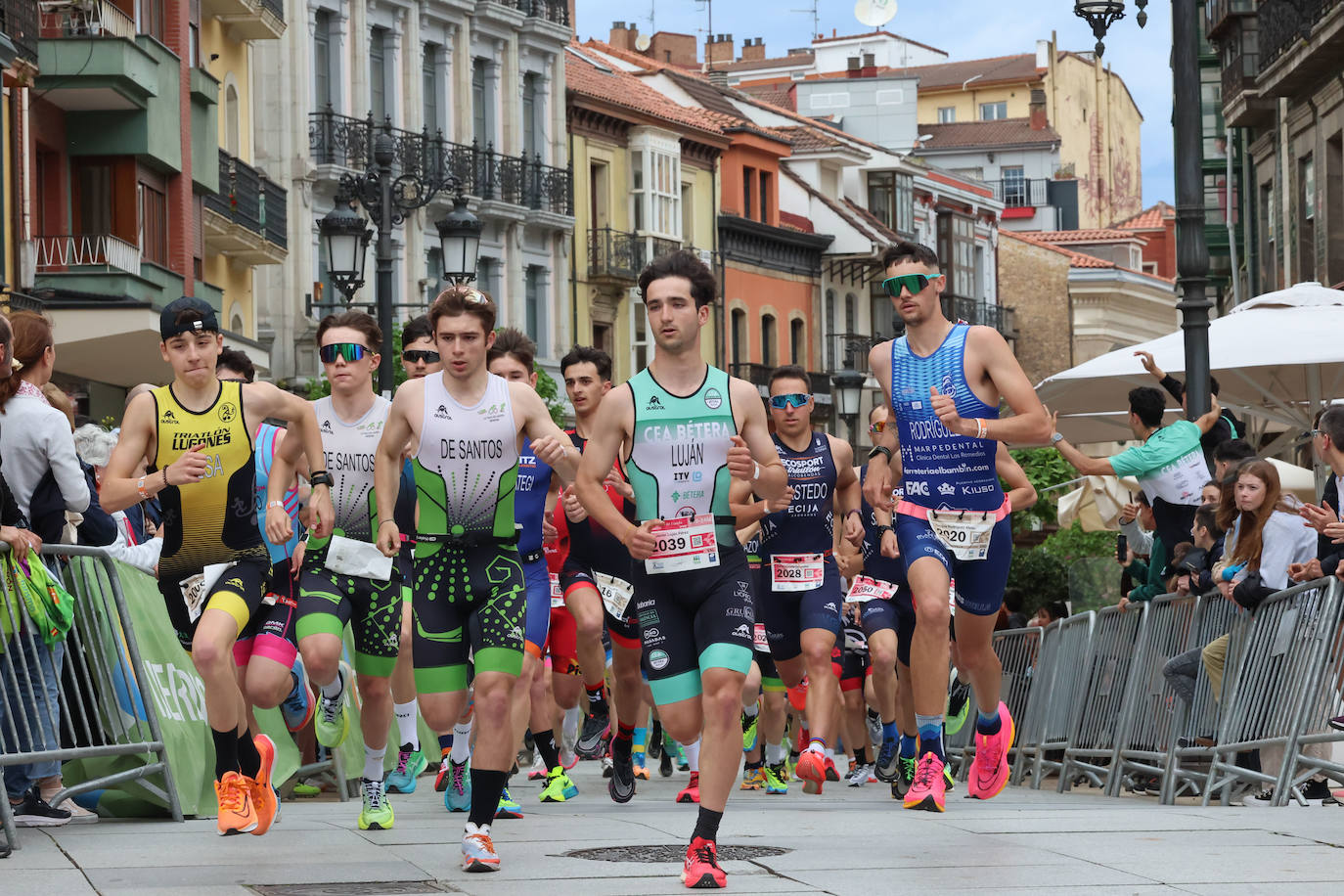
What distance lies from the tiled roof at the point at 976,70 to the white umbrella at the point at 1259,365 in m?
85.3

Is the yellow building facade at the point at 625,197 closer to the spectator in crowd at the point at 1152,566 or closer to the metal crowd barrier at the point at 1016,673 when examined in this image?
the metal crowd barrier at the point at 1016,673

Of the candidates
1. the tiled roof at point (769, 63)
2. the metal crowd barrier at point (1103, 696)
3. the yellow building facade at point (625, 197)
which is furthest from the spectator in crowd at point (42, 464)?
the tiled roof at point (769, 63)

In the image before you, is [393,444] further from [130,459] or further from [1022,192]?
[1022,192]

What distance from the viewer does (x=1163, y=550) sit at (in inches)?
596

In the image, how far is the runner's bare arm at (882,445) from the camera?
1091 centimetres

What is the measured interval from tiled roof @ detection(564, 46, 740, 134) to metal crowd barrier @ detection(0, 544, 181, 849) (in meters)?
47.6

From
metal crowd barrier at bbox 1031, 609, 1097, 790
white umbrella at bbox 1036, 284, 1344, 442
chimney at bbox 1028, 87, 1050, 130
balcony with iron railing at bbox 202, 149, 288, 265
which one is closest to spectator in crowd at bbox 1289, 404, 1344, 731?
metal crowd barrier at bbox 1031, 609, 1097, 790

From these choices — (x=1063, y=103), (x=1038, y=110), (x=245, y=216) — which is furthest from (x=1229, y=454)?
(x=1063, y=103)

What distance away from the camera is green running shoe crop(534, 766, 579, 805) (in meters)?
12.4

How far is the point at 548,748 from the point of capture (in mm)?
12812

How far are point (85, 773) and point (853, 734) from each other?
21.8 feet

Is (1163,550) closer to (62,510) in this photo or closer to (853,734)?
(853,734)

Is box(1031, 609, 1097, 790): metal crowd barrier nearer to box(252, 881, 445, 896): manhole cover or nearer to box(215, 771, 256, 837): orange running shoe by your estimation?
box(215, 771, 256, 837): orange running shoe

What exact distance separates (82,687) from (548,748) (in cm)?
318
